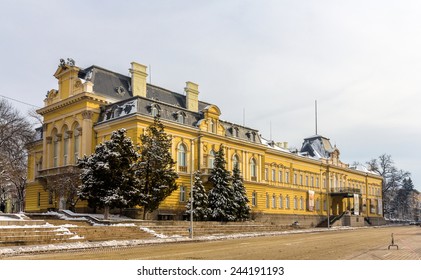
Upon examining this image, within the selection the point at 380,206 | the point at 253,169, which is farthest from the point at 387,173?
the point at 253,169

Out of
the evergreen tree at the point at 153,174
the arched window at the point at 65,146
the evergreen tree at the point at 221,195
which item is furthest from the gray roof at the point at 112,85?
the evergreen tree at the point at 221,195

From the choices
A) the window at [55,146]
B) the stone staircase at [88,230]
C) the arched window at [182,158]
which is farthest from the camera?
the window at [55,146]

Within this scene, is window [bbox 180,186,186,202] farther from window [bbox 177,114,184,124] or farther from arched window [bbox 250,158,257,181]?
arched window [bbox 250,158,257,181]

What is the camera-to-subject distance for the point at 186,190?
51000 millimetres

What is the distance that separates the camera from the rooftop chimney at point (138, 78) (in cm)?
5409

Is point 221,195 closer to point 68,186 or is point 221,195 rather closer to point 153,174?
point 153,174

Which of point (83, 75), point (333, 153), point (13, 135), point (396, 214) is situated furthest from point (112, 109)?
point (396, 214)

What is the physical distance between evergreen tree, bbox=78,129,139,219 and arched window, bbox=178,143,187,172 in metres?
11.5

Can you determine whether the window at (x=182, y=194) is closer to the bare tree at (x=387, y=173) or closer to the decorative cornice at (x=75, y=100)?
the decorative cornice at (x=75, y=100)

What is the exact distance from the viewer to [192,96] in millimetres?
59594

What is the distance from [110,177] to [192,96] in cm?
2330

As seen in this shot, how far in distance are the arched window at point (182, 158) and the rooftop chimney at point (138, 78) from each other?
8370 mm

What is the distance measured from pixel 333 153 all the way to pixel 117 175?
5785 centimetres

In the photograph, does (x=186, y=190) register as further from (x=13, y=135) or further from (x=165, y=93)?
(x=13, y=135)
